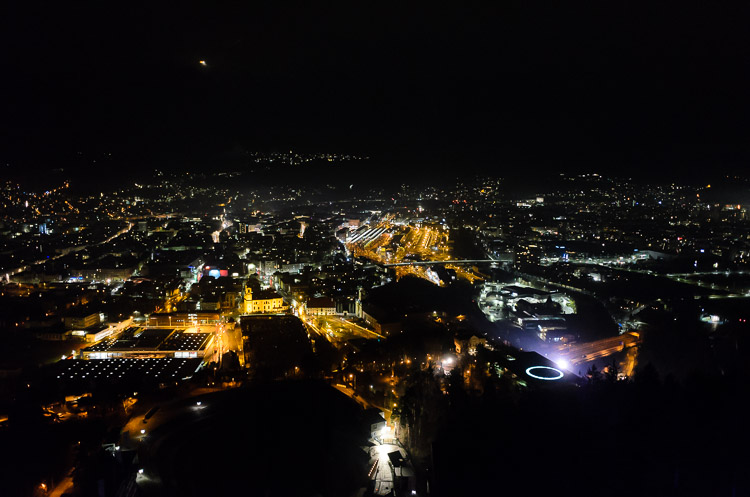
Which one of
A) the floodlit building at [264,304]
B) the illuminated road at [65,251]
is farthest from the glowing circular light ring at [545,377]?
the illuminated road at [65,251]

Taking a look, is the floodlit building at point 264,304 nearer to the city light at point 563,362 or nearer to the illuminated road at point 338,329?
the illuminated road at point 338,329

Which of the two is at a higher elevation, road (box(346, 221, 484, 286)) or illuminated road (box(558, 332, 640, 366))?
road (box(346, 221, 484, 286))

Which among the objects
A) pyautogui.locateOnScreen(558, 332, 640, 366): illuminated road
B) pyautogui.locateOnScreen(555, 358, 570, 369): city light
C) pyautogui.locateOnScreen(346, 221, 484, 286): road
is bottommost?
pyautogui.locateOnScreen(555, 358, 570, 369): city light

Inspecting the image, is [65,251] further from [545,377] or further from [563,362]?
[545,377]

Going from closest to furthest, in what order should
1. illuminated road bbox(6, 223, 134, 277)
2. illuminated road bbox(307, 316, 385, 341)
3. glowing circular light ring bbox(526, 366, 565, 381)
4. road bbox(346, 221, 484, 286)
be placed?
glowing circular light ring bbox(526, 366, 565, 381), illuminated road bbox(307, 316, 385, 341), illuminated road bbox(6, 223, 134, 277), road bbox(346, 221, 484, 286)

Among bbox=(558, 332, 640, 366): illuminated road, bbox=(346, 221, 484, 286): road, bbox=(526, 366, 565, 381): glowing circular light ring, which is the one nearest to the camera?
bbox=(526, 366, 565, 381): glowing circular light ring

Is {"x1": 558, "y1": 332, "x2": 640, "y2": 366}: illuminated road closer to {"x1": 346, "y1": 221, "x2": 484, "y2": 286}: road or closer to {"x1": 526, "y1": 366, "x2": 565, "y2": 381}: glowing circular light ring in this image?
{"x1": 526, "y1": 366, "x2": 565, "y2": 381}: glowing circular light ring

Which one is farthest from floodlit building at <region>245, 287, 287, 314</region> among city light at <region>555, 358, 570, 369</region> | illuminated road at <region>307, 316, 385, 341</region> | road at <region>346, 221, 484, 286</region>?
city light at <region>555, 358, 570, 369</region>

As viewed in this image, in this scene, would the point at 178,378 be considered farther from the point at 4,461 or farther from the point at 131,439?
the point at 4,461

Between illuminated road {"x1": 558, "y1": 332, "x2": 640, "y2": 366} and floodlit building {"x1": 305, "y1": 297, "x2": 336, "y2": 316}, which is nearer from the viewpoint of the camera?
illuminated road {"x1": 558, "y1": 332, "x2": 640, "y2": 366}

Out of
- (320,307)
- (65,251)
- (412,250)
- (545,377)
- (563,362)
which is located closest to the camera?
(545,377)

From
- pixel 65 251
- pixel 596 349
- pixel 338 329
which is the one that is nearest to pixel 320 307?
pixel 338 329
